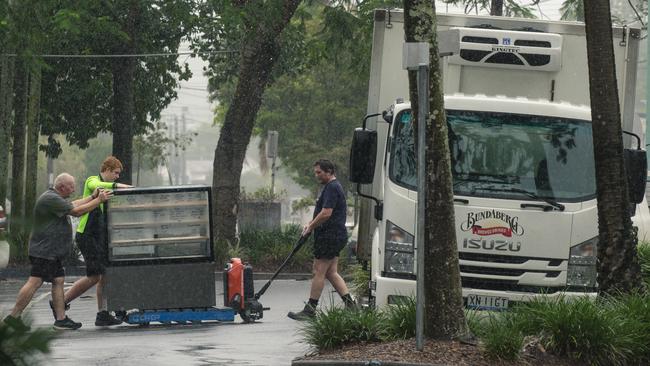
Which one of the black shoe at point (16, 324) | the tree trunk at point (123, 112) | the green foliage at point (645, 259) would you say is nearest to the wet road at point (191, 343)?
the green foliage at point (645, 259)

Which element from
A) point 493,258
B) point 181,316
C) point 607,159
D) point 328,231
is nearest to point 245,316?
point 181,316

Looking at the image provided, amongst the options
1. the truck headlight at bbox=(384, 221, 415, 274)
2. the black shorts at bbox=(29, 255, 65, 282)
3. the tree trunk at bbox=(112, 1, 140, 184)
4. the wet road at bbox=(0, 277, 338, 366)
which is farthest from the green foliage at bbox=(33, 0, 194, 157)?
the truck headlight at bbox=(384, 221, 415, 274)

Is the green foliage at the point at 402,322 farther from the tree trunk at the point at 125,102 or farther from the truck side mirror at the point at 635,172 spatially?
the tree trunk at the point at 125,102

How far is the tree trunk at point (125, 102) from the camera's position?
3023cm

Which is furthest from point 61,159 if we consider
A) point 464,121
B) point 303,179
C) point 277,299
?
point 464,121

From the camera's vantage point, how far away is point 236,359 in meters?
10.7

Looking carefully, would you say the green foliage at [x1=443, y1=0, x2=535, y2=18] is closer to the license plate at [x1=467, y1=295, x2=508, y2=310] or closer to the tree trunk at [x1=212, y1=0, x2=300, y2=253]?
the tree trunk at [x1=212, y1=0, x2=300, y2=253]

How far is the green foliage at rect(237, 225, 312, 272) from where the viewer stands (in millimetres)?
25359

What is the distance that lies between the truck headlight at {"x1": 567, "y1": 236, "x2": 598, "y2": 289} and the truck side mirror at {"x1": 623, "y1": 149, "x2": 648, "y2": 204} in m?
0.56

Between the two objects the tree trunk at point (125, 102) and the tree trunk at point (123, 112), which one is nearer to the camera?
the tree trunk at point (125, 102)

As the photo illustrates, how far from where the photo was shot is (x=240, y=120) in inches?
1022

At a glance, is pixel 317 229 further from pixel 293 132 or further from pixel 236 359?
pixel 293 132

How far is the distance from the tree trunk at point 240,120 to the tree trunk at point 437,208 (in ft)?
51.9

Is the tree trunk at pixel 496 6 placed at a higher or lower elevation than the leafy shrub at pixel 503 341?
higher
